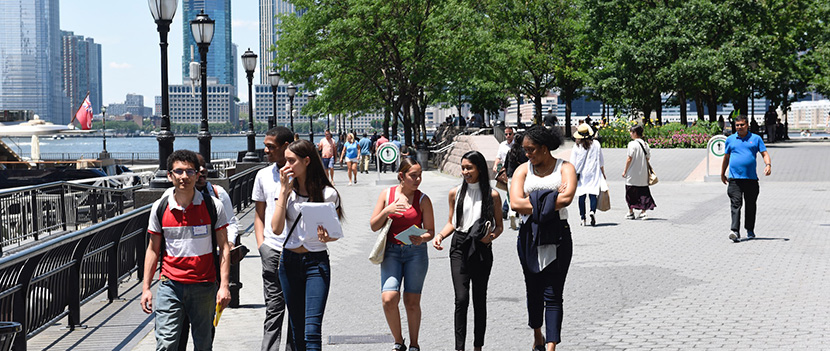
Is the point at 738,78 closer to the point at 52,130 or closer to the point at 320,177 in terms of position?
the point at 52,130

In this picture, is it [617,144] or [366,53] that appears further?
[366,53]

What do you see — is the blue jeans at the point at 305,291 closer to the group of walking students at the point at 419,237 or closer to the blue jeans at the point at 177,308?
the group of walking students at the point at 419,237

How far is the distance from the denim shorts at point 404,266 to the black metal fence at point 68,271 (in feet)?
8.41

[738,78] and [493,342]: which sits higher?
[738,78]

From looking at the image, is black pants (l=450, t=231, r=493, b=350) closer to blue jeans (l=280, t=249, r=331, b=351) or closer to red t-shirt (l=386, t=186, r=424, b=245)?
red t-shirt (l=386, t=186, r=424, b=245)

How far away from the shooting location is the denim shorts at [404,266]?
21.2 ft

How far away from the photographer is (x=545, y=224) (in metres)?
6.45

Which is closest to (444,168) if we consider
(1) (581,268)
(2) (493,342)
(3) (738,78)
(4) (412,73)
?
(4) (412,73)

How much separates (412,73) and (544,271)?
3575cm

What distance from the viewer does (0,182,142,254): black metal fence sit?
15.1 meters

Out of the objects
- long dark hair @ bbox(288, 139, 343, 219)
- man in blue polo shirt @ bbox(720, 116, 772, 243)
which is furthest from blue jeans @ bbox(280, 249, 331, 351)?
man in blue polo shirt @ bbox(720, 116, 772, 243)

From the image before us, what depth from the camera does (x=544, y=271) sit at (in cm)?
655

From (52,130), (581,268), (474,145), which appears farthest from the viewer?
(52,130)

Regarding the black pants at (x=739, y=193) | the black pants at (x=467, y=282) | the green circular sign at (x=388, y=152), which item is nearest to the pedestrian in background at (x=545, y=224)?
the black pants at (x=467, y=282)
